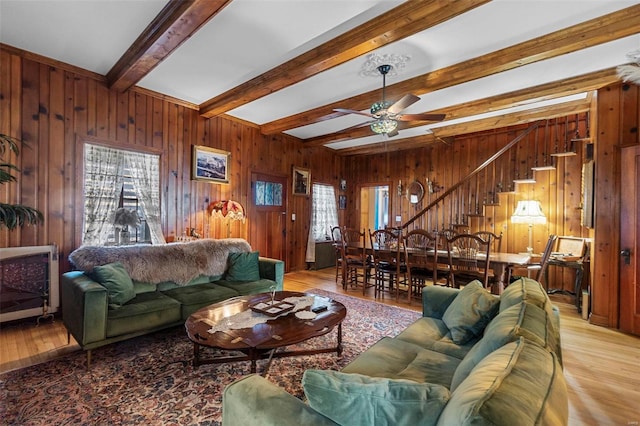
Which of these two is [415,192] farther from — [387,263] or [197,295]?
[197,295]

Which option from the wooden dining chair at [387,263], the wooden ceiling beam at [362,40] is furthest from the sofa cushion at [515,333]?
the wooden dining chair at [387,263]

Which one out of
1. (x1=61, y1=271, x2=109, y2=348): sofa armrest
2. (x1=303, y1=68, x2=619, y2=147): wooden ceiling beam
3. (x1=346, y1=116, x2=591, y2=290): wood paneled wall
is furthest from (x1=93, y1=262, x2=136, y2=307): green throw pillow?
(x1=346, y1=116, x2=591, y2=290): wood paneled wall

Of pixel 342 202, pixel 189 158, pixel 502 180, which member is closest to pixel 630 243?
pixel 502 180

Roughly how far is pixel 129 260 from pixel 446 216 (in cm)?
567

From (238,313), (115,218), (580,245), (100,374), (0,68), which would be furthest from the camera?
(580,245)

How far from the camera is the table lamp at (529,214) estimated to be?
4863 mm

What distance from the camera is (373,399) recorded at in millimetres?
908

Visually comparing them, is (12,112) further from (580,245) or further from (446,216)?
(580,245)

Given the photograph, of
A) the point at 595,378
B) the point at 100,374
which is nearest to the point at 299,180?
the point at 100,374

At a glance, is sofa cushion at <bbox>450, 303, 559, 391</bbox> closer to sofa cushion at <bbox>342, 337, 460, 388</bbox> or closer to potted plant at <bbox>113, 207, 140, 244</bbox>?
sofa cushion at <bbox>342, 337, 460, 388</bbox>

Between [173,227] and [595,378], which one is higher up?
[173,227]

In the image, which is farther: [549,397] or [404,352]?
[404,352]

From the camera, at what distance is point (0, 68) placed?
3135 millimetres

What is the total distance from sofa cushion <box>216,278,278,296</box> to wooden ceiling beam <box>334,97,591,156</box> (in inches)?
169
